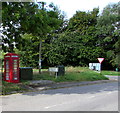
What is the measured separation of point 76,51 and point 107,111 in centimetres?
2972

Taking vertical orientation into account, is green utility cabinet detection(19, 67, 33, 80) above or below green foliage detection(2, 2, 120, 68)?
→ below

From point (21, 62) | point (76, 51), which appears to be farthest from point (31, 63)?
point (76, 51)

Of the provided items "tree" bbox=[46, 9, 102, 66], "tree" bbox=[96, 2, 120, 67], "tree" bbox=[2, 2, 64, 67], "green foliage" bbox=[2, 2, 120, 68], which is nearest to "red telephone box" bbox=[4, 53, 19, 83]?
"tree" bbox=[2, 2, 64, 67]

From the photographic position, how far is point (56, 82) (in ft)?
45.8

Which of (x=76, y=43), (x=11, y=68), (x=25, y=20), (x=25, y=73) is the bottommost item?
(x=25, y=73)

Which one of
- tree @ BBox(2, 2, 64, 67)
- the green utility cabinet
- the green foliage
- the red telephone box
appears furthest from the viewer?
the green foliage

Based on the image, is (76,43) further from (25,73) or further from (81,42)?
(25,73)

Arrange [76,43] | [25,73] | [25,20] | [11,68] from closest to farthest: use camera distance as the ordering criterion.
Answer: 1. [25,20]
2. [11,68]
3. [25,73]
4. [76,43]

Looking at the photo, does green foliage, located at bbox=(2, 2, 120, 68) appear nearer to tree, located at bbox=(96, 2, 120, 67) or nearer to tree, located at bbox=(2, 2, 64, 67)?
tree, located at bbox=(96, 2, 120, 67)

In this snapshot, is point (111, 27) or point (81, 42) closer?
point (111, 27)

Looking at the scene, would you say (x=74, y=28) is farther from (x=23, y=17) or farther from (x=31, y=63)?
(x=23, y=17)

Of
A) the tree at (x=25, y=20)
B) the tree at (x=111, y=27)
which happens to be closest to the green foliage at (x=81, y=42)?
the tree at (x=111, y=27)

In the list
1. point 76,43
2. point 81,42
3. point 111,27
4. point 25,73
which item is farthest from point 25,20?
point 111,27

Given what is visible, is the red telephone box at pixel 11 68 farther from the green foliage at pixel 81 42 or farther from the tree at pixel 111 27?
the tree at pixel 111 27
